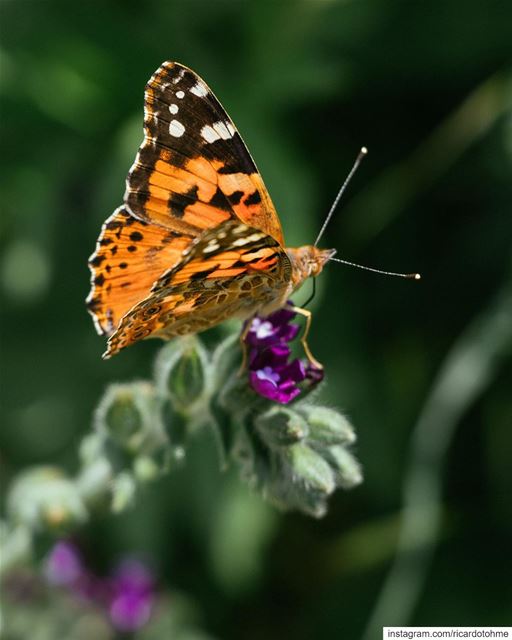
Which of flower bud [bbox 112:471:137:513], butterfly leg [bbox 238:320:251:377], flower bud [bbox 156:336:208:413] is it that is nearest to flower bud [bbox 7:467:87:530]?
flower bud [bbox 112:471:137:513]

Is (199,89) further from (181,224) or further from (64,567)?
(64,567)

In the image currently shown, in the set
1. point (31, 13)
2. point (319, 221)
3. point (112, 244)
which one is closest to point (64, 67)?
point (31, 13)

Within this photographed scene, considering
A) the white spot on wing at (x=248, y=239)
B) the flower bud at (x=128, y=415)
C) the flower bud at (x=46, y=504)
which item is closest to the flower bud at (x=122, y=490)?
the flower bud at (x=128, y=415)

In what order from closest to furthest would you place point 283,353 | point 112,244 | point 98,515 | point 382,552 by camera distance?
point 112,244
point 283,353
point 98,515
point 382,552

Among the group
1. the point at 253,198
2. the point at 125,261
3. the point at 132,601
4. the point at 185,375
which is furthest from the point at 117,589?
the point at 253,198

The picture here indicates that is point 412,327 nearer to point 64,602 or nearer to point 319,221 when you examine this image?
point 319,221

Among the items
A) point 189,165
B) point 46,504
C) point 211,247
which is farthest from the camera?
point 46,504
